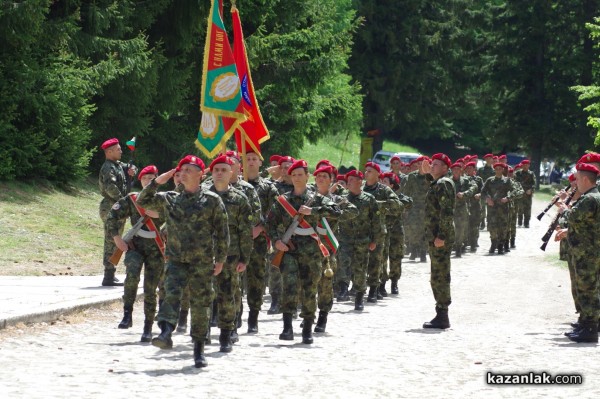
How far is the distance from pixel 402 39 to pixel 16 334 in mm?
53221

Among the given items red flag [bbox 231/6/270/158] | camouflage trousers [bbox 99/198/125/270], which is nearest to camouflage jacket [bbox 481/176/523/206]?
red flag [bbox 231/6/270/158]

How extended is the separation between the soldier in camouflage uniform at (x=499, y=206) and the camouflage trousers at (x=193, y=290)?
57.5 ft

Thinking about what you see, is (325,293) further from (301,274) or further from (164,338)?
(164,338)

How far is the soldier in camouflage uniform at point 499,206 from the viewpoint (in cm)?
2758

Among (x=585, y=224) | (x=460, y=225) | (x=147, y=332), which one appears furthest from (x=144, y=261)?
(x=460, y=225)

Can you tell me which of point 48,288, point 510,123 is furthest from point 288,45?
point 510,123

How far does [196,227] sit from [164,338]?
107 centimetres

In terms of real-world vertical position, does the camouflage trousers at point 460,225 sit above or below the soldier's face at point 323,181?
below

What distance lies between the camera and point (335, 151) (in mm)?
65625

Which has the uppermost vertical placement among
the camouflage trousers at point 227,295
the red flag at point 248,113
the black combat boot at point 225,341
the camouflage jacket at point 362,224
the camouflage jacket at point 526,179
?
the red flag at point 248,113

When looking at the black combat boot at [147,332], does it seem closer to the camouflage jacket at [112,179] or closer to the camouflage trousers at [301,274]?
the camouflage trousers at [301,274]

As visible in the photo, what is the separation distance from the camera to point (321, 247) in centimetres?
1290

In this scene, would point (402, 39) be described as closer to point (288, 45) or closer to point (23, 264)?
point (288, 45)

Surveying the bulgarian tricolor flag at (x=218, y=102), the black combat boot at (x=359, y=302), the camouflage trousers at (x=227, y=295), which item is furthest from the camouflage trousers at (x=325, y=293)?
the bulgarian tricolor flag at (x=218, y=102)
